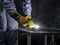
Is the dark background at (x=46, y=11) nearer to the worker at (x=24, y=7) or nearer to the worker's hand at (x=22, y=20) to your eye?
the worker at (x=24, y=7)

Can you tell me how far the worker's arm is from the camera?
8.73ft

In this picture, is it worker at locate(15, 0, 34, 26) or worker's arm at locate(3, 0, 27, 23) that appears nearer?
worker's arm at locate(3, 0, 27, 23)

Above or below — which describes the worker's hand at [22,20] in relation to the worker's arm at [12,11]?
below

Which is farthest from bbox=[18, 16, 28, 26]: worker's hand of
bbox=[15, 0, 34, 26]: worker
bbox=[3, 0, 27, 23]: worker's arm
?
bbox=[15, 0, 34, 26]: worker

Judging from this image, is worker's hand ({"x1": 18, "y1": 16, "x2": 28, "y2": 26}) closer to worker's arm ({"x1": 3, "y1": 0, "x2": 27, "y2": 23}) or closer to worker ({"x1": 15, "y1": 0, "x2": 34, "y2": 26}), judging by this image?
worker's arm ({"x1": 3, "y1": 0, "x2": 27, "y2": 23})

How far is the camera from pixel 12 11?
2.80 metres

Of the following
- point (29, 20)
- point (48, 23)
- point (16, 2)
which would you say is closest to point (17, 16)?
point (29, 20)

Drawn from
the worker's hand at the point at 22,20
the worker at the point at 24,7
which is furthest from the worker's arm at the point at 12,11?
the worker at the point at 24,7

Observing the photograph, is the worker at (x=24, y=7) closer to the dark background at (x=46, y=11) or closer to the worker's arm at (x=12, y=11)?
the dark background at (x=46, y=11)

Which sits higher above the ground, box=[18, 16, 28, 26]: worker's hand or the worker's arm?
the worker's arm

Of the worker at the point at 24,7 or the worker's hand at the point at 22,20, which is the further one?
the worker at the point at 24,7

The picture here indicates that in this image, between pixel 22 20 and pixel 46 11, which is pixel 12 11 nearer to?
pixel 22 20

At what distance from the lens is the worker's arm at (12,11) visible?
2660mm

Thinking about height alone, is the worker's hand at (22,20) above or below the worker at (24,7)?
below
